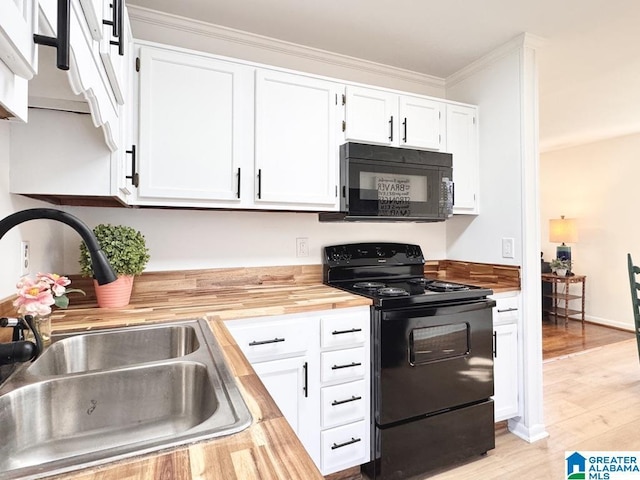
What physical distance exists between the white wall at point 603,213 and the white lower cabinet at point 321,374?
14.3 feet

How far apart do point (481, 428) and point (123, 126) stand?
2.35m

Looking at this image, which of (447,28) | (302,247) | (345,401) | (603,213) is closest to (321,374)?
(345,401)

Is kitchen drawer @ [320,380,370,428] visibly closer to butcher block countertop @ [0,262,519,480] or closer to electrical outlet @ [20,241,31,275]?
butcher block countertop @ [0,262,519,480]

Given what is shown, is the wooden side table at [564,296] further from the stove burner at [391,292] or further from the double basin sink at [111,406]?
the double basin sink at [111,406]

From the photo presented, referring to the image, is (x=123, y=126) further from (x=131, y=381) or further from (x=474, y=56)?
(x=474, y=56)

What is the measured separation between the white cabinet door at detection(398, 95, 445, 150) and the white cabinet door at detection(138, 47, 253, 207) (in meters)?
0.97

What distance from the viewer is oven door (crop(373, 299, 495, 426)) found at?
177 centimetres

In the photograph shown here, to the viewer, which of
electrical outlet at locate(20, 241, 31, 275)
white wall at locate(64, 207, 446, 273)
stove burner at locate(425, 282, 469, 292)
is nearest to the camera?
electrical outlet at locate(20, 241, 31, 275)

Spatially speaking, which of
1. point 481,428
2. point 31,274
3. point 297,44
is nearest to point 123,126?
point 31,274

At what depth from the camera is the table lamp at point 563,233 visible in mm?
4680

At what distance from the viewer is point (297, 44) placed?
7.46ft

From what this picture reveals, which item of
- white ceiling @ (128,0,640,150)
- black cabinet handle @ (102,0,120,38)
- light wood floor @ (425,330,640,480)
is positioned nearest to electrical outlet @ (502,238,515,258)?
light wood floor @ (425,330,640,480)

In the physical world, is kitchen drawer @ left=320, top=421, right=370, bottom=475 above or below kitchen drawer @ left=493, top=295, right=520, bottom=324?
below

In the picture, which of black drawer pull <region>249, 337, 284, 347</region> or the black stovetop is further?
the black stovetop
